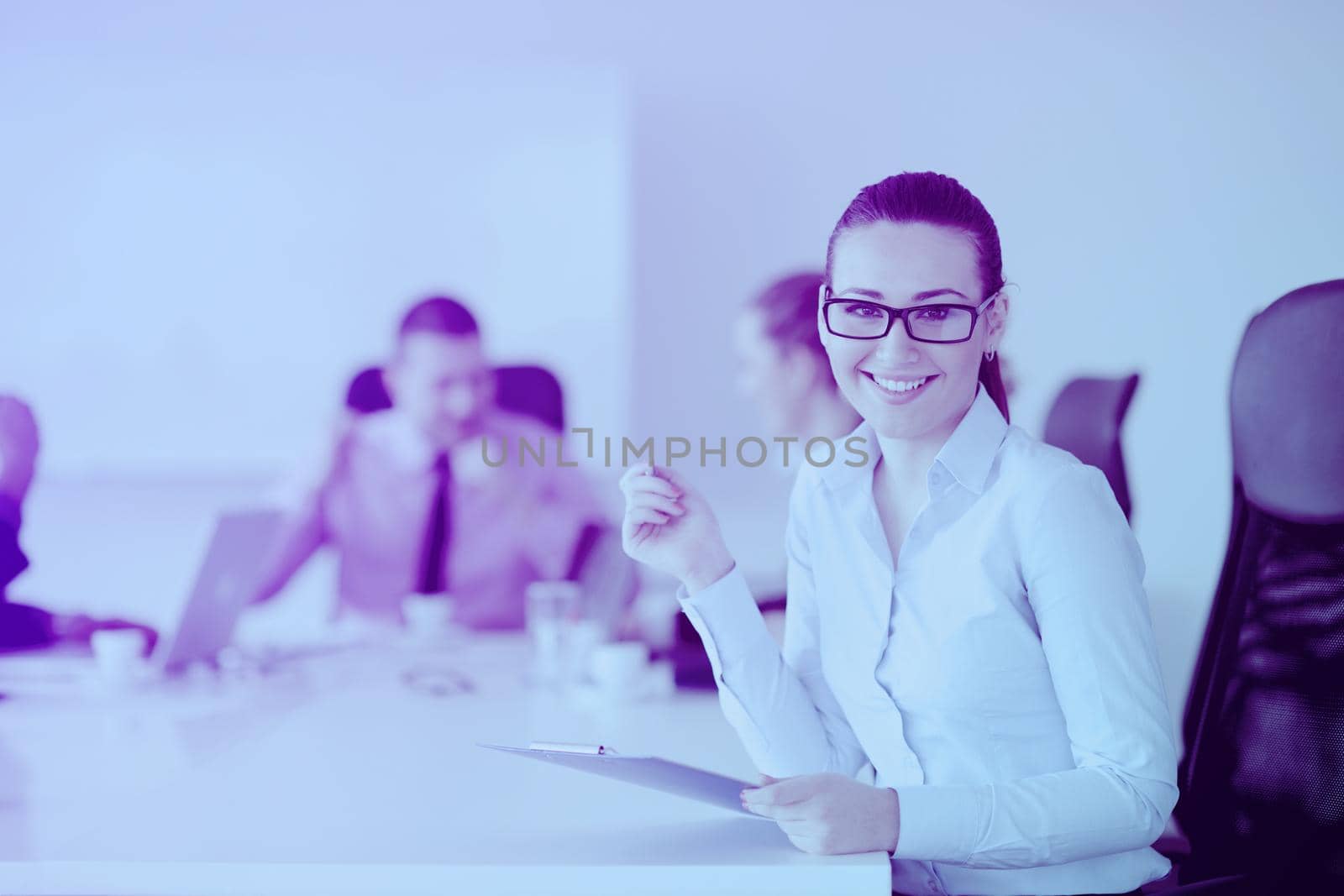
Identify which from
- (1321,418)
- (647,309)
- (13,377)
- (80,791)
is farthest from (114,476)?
(1321,418)

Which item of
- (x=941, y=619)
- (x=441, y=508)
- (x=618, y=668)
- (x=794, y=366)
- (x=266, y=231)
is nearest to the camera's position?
(x=941, y=619)

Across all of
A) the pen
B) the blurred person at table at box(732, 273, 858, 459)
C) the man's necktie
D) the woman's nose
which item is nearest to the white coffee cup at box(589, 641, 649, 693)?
the blurred person at table at box(732, 273, 858, 459)

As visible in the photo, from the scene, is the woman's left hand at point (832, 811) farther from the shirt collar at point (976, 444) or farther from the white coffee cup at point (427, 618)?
the white coffee cup at point (427, 618)

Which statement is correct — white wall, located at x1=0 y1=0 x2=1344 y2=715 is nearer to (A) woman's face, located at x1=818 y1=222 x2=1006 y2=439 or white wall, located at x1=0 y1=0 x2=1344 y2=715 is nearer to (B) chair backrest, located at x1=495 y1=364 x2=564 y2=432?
(B) chair backrest, located at x1=495 y1=364 x2=564 y2=432

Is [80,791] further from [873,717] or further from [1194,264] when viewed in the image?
[1194,264]

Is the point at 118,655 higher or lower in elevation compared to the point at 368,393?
lower

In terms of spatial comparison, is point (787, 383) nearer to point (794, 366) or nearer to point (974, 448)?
point (794, 366)

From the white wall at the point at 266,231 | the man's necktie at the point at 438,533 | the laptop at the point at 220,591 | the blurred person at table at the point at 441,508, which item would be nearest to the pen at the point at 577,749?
the laptop at the point at 220,591

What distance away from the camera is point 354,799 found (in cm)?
113

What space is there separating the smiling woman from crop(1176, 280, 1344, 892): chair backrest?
165 mm

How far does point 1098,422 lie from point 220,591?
132cm

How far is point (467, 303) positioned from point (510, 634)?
1425 mm

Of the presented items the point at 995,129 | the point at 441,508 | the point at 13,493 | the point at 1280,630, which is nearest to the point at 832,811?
the point at 1280,630

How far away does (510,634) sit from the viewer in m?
2.13
